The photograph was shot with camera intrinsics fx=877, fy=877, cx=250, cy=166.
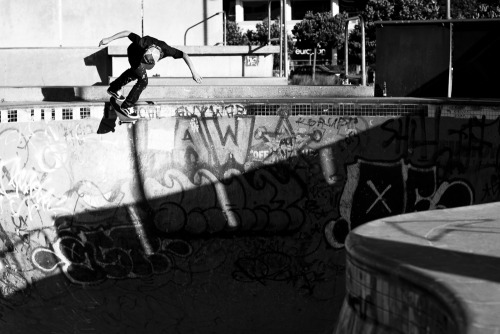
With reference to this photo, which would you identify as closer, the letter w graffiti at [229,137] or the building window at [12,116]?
the building window at [12,116]

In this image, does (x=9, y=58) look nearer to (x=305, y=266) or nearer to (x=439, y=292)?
(x=305, y=266)

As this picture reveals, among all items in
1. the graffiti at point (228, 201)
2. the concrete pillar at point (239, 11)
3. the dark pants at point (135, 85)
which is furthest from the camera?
the concrete pillar at point (239, 11)

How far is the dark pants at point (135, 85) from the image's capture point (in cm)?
1044

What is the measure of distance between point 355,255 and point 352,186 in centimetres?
630

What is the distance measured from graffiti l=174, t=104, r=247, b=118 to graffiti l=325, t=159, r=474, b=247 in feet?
5.12

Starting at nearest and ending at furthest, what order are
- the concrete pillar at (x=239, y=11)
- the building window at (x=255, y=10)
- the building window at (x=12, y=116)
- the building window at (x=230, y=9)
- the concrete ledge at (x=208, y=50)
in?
the building window at (x=12, y=116), the concrete ledge at (x=208, y=50), the concrete pillar at (x=239, y=11), the building window at (x=230, y=9), the building window at (x=255, y=10)

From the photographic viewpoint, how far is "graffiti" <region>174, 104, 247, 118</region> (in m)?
10.9

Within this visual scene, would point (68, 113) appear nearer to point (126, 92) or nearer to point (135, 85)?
point (135, 85)

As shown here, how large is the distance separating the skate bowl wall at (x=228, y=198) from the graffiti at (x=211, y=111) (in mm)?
18

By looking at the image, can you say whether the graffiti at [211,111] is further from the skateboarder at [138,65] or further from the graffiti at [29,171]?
the graffiti at [29,171]

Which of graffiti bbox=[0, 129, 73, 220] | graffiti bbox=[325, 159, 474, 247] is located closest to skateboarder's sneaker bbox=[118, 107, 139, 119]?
graffiti bbox=[0, 129, 73, 220]

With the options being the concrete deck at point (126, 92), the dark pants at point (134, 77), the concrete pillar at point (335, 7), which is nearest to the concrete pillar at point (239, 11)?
the concrete pillar at point (335, 7)

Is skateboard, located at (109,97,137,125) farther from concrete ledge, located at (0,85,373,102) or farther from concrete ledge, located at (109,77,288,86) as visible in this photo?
concrete ledge, located at (109,77,288,86)

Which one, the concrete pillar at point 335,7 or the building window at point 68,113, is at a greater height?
the concrete pillar at point 335,7
